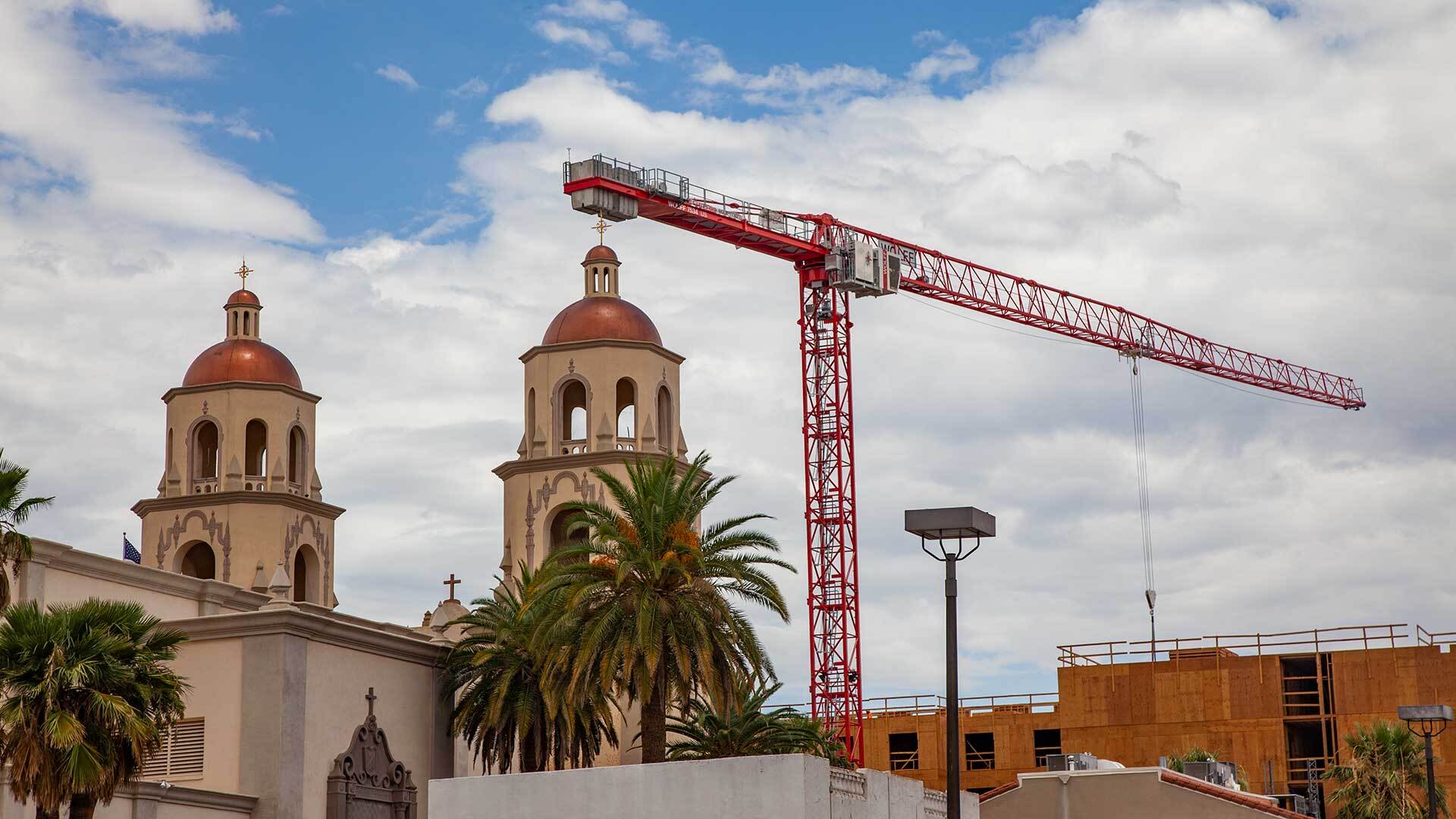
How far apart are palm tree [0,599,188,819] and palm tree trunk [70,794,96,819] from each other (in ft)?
0.04

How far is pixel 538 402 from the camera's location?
64.1 meters

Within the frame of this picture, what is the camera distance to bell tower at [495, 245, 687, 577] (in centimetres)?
6241

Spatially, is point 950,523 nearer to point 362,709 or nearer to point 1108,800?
point 1108,800

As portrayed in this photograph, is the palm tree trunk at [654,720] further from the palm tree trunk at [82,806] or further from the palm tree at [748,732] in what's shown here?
the palm tree trunk at [82,806]

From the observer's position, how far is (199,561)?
67.5 meters

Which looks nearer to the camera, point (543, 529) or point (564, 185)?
point (543, 529)

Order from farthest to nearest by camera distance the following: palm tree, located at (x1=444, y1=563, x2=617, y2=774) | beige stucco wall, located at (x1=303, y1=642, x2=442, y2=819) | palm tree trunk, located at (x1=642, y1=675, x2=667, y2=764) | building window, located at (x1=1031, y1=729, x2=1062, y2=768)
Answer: building window, located at (x1=1031, y1=729, x2=1062, y2=768), palm tree, located at (x1=444, y1=563, x2=617, y2=774), beige stucco wall, located at (x1=303, y1=642, x2=442, y2=819), palm tree trunk, located at (x1=642, y1=675, x2=667, y2=764)

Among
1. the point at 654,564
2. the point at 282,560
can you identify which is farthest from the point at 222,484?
the point at 654,564

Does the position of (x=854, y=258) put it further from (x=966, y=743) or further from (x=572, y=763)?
(x=572, y=763)

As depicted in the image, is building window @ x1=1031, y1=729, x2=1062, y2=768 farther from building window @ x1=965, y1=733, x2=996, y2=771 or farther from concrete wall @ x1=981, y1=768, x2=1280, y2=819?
concrete wall @ x1=981, y1=768, x2=1280, y2=819

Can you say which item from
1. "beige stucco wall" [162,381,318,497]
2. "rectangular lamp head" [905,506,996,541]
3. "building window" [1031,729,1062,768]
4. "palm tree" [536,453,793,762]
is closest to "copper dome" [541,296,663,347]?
"beige stucco wall" [162,381,318,497]

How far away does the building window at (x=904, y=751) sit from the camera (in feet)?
285

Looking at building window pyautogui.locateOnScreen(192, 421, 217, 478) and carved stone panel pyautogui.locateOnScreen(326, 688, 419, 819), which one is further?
building window pyautogui.locateOnScreen(192, 421, 217, 478)

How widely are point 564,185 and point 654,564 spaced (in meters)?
33.5
